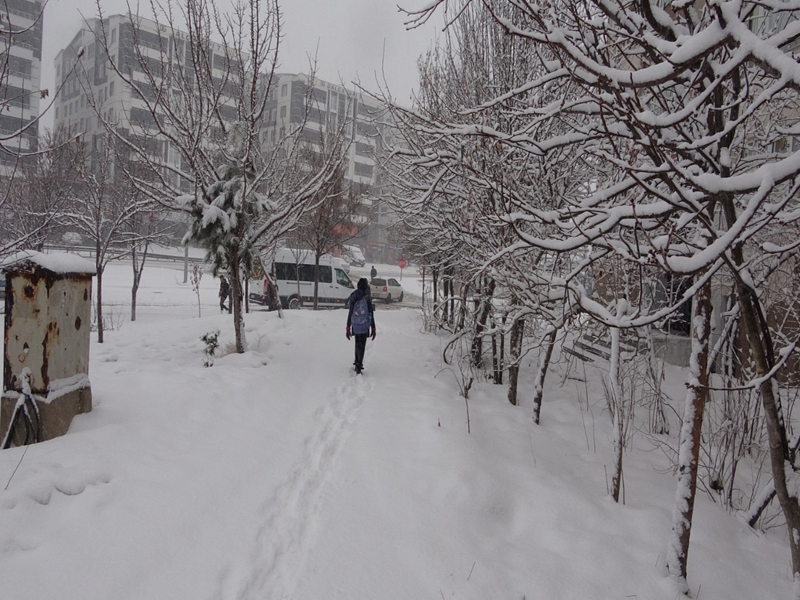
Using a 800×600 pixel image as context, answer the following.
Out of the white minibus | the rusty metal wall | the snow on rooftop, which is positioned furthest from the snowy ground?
the white minibus

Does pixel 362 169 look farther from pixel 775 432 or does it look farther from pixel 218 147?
pixel 775 432

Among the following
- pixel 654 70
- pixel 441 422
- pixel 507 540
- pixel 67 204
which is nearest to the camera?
pixel 654 70

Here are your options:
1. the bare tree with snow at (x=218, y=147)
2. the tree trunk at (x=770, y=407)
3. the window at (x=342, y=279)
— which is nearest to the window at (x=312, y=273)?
the window at (x=342, y=279)

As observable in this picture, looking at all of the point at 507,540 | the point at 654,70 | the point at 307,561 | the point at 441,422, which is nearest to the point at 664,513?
the point at 507,540

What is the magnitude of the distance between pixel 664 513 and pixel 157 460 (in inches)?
175

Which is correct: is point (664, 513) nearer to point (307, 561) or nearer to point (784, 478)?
point (784, 478)

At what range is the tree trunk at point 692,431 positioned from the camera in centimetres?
321

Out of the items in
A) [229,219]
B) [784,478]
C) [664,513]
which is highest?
[229,219]

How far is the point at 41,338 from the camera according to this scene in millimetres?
3842

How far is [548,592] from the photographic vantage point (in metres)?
3.20

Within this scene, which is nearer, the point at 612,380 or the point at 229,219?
the point at 612,380

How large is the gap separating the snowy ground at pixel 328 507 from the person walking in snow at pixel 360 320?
146 cm

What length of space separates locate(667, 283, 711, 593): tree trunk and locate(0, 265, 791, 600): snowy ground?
341mm

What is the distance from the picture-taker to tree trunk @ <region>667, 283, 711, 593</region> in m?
3.21
